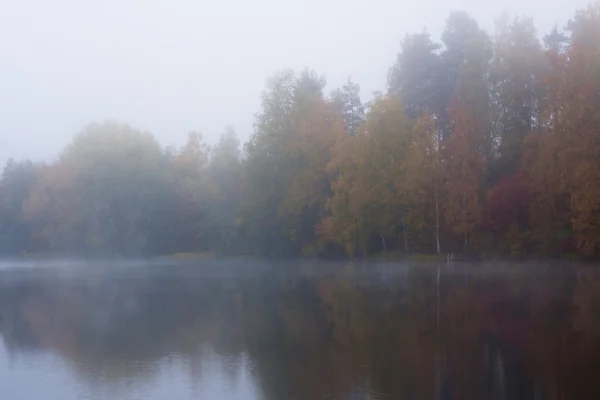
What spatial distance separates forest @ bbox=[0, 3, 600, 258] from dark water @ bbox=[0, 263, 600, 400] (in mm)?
14692

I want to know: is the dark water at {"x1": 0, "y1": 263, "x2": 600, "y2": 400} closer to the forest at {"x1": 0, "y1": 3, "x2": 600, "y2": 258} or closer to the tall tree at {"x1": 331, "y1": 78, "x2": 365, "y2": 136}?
the forest at {"x1": 0, "y1": 3, "x2": 600, "y2": 258}

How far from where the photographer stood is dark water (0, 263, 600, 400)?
12.6 m

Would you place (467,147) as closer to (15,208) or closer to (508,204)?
(508,204)

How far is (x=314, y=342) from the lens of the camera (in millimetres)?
17484

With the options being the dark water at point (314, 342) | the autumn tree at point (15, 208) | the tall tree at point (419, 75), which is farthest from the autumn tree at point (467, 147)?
the autumn tree at point (15, 208)

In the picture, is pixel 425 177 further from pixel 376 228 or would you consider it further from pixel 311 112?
pixel 311 112

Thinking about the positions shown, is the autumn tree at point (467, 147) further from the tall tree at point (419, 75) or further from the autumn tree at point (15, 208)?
the autumn tree at point (15, 208)

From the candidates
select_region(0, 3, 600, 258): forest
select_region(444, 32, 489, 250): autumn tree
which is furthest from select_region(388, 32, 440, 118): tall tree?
select_region(444, 32, 489, 250): autumn tree

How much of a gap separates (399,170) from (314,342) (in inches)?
1518

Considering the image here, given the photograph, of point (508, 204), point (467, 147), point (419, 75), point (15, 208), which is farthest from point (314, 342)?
point (15, 208)

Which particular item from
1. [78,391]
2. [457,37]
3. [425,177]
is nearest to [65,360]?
[78,391]

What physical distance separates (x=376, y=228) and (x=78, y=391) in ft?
144

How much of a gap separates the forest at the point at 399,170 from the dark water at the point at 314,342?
14.7 meters

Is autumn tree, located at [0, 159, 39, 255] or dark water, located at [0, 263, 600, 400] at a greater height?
autumn tree, located at [0, 159, 39, 255]
